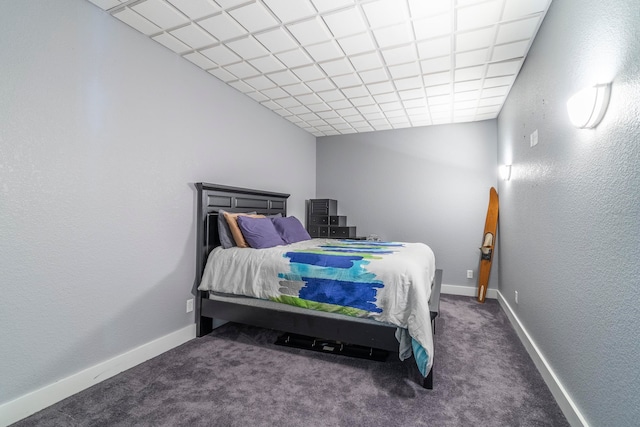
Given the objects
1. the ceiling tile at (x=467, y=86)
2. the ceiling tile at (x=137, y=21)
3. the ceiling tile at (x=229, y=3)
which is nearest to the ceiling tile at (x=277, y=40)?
the ceiling tile at (x=229, y=3)

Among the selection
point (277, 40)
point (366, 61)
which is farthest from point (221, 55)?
point (366, 61)

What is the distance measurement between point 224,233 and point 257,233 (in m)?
0.34

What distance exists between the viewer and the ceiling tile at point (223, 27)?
2.15m

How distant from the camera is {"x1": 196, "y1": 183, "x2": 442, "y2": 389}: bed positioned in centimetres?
208

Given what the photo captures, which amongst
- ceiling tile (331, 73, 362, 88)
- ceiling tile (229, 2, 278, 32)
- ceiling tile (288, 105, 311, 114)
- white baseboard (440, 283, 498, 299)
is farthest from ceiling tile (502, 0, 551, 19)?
white baseboard (440, 283, 498, 299)

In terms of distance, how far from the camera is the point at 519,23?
214cm

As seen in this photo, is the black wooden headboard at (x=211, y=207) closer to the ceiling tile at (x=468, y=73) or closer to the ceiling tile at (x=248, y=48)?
the ceiling tile at (x=248, y=48)

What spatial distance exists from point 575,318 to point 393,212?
3.26 metres

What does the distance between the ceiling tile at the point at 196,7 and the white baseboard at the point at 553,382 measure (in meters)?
3.31

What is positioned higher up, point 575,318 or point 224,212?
point 224,212

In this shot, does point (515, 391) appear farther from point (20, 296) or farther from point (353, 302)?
point (20, 296)

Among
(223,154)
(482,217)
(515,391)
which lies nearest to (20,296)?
(223,154)

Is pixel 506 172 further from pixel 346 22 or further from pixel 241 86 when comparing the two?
pixel 241 86

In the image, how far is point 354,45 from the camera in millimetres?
2461
